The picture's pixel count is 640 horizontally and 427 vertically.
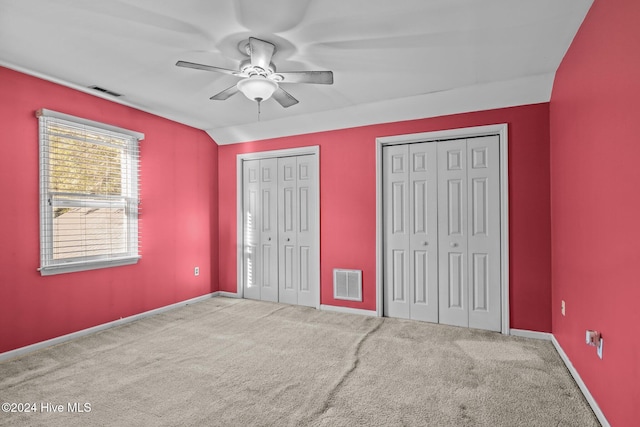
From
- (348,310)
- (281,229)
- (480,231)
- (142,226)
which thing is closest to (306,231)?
(281,229)

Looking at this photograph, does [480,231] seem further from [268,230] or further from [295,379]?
[268,230]

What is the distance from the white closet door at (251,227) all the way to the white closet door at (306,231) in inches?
27.4

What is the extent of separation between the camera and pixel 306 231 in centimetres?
461

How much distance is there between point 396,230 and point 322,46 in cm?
227

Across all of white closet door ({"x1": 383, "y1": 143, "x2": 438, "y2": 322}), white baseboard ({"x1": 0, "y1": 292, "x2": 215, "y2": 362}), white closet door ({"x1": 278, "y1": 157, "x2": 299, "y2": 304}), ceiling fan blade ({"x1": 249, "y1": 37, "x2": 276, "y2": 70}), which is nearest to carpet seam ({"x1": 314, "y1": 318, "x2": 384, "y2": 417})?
white closet door ({"x1": 383, "y1": 143, "x2": 438, "y2": 322})

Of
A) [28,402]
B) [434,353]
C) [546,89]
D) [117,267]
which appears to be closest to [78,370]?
[28,402]

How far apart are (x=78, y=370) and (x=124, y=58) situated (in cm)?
255

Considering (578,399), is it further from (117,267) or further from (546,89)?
(117,267)

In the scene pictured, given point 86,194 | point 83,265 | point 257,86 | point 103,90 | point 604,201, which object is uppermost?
point 103,90

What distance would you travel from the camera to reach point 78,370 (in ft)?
8.77

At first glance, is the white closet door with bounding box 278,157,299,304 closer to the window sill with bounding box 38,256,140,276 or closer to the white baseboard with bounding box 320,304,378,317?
the white baseboard with bounding box 320,304,378,317

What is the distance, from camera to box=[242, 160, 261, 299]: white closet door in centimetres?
498

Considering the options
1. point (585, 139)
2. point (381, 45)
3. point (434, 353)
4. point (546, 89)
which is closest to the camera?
point (585, 139)

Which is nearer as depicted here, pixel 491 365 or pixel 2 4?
pixel 2 4
